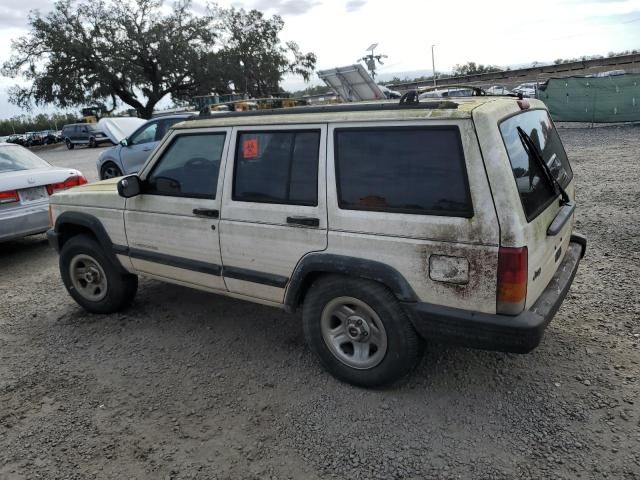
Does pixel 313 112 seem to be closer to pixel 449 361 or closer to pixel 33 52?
pixel 449 361

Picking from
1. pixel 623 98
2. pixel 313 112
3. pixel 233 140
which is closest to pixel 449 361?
pixel 313 112

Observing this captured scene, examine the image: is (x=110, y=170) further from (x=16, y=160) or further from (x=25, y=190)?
(x=25, y=190)

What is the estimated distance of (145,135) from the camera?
433 inches

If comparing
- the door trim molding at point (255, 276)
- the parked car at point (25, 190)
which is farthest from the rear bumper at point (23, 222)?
the door trim molding at point (255, 276)

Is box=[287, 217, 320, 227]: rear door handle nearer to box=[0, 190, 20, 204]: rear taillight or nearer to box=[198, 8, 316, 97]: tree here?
box=[0, 190, 20, 204]: rear taillight

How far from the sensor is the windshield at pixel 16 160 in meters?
6.71

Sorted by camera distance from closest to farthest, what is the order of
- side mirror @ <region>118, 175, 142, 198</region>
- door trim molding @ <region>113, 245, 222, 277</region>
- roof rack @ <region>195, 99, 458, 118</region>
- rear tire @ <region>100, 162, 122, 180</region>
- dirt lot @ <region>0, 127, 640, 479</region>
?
dirt lot @ <region>0, 127, 640, 479</region>
roof rack @ <region>195, 99, 458, 118</region>
door trim molding @ <region>113, 245, 222, 277</region>
side mirror @ <region>118, 175, 142, 198</region>
rear tire @ <region>100, 162, 122, 180</region>

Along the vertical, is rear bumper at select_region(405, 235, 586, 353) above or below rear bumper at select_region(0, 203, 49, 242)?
below

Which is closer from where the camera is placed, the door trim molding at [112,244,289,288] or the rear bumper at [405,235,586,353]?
the rear bumper at [405,235,586,353]

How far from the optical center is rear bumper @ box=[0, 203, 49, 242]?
6.08 metres

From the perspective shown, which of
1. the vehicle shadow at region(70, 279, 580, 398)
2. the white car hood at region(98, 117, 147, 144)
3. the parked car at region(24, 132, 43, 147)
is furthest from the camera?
the parked car at region(24, 132, 43, 147)

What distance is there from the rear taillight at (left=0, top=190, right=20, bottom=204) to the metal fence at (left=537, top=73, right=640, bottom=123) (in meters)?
16.2

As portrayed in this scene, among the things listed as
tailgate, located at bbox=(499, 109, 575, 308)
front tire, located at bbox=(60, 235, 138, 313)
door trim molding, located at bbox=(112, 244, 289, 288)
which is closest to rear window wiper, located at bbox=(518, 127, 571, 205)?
tailgate, located at bbox=(499, 109, 575, 308)

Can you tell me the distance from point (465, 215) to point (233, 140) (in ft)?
5.77
